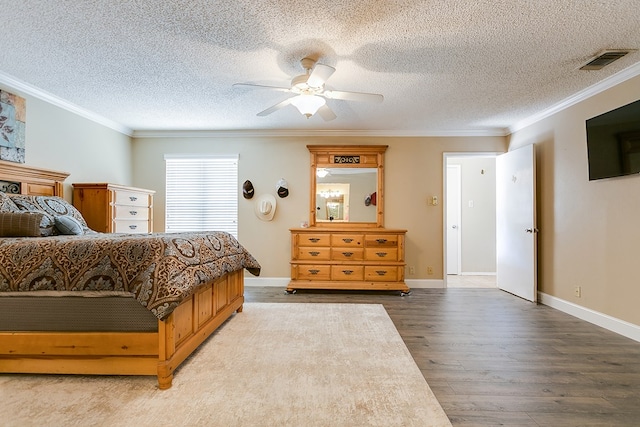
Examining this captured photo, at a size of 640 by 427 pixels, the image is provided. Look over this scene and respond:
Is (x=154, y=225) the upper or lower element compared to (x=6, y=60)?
lower

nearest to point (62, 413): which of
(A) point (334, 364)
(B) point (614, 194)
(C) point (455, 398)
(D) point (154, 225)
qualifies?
(A) point (334, 364)

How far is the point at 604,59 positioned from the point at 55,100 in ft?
18.0

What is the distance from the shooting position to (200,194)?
4930 mm

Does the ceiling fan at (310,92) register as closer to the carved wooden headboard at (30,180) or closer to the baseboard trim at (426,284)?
the carved wooden headboard at (30,180)

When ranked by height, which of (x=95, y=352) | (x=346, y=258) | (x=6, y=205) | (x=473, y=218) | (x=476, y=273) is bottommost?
(x=476, y=273)

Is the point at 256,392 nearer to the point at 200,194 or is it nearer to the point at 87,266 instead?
the point at 87,266

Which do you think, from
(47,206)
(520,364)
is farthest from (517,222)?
(47,206)

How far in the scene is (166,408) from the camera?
1.61 m

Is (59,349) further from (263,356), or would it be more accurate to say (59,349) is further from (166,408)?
(263,356)

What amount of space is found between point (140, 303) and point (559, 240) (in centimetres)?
436

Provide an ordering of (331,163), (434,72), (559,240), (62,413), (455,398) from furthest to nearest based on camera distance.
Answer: (331,163), (559,240), (434,72), (455,398), (62,413)

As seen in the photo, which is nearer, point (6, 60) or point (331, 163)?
point (6, 60)

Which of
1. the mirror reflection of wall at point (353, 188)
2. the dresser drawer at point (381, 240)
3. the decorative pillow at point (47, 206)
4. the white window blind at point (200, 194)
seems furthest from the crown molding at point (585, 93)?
the decorative pillow at point (47, 206)

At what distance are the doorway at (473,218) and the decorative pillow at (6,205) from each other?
20.0 ft
